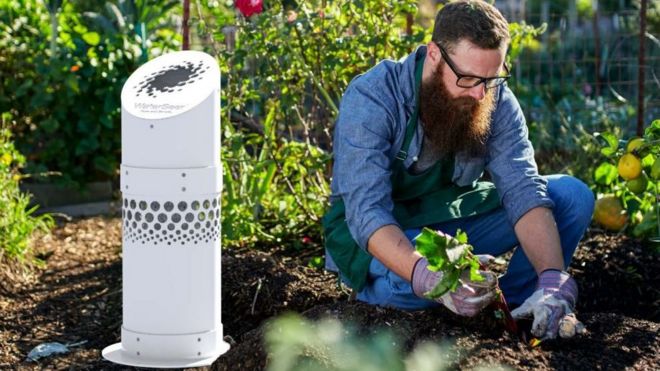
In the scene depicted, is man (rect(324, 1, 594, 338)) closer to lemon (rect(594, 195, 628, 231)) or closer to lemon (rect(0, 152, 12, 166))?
lemon (rect(594, 195, 628, 231))

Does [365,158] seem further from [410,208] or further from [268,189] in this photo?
[268,189]

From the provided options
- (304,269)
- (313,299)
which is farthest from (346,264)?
(304,269)

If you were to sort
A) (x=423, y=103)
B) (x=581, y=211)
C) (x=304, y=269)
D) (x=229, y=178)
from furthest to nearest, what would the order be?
1. (x=229, y=178)
2. (x=304, y=269)
3. (x=581, y=211)
4. (x=423, y=103)

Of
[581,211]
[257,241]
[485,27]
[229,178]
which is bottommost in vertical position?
[257,241]

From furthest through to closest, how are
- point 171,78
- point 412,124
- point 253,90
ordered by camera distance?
1. point 253,90
2. point 412,124
3. point 171,78

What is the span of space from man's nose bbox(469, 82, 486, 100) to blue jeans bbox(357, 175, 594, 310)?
0.51m

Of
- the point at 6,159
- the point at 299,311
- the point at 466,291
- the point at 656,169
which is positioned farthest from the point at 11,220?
the point at 656,169

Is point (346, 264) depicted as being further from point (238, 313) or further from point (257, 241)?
point (257, 241)

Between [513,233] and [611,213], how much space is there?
0.95m

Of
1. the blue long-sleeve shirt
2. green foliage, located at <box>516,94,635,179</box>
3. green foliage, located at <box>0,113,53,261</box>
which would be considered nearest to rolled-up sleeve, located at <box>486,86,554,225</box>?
the blue long-sleeve shirt

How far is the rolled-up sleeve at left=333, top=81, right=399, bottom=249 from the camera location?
3.05 meters

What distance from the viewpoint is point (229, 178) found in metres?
4.38

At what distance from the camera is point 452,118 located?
3.16 metres

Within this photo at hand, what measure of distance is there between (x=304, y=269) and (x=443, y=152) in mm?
898
